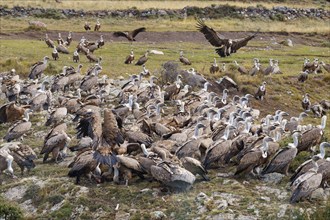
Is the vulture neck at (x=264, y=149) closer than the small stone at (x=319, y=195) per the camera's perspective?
No

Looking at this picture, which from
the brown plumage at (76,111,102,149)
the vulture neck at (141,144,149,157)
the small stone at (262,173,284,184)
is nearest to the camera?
the small stone at (262,173,284,184)

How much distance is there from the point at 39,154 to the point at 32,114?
11.8 feet

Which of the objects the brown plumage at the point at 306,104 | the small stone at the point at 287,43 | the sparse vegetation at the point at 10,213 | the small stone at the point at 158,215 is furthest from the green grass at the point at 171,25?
the small stone at the point at 158,215

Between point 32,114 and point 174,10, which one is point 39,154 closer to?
point 32,114

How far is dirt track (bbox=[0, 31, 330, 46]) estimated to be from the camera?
36.8 metres

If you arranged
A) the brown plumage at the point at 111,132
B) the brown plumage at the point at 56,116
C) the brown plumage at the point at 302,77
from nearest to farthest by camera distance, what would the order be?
the brown plumage at the point at 111,132
the brown plumage at the point at 56,116
the brown plumage at the point at 302,77

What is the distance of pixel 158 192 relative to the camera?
12406 millimetres

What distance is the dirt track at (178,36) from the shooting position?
36750 millimetres

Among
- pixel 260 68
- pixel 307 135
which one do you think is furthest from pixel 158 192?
pixel 260 68

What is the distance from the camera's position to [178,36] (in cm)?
3944

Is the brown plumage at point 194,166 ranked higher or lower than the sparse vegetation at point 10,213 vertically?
higher

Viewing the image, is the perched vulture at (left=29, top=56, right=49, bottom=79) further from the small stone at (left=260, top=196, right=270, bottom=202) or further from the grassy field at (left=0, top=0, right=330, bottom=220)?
the small stone at (left=260, top=196, right=270, bottom=202)

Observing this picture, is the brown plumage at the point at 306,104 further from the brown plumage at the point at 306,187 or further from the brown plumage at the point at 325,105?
the brown plumage at the point at 306,187

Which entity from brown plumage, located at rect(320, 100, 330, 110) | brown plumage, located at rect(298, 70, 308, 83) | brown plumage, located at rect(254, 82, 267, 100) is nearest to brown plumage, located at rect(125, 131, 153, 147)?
brown plumage, located at rect(254, 82, 267, 100)
